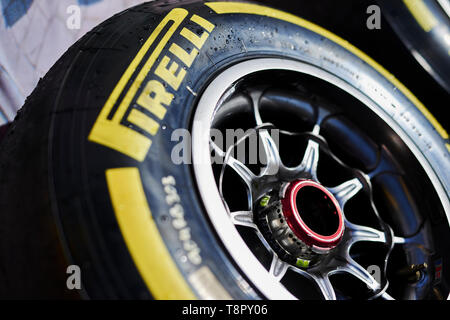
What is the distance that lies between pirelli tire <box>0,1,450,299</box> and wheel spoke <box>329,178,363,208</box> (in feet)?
1.49

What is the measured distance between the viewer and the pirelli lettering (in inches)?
24.0

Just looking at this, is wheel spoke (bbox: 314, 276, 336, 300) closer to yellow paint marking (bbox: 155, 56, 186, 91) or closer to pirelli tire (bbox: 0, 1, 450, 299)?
pirelli tire (bbox: 0, 1, 450, 299)

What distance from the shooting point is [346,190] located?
3.41ft

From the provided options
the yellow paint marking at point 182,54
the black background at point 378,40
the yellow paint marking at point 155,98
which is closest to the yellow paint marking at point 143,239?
the yellow paint marking at point 155,98

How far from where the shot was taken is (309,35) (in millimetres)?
1028

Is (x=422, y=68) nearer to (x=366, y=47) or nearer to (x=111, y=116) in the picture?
(x=366, y=47)

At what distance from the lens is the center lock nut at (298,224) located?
2.70 ft

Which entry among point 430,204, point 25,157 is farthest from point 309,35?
point 25,157

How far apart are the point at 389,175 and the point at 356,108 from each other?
8.3 inches

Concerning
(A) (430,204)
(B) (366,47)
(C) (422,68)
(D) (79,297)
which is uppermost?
(B) (366,47)

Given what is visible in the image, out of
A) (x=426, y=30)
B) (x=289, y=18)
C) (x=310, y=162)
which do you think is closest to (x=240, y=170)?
(x=310, y=162)

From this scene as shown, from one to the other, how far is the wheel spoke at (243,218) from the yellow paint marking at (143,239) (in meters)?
0.29

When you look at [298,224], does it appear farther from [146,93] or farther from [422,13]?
[422,13]

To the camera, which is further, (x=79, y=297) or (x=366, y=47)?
(x=366, y=47)
